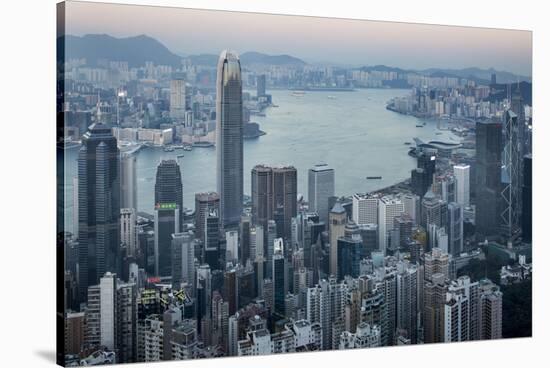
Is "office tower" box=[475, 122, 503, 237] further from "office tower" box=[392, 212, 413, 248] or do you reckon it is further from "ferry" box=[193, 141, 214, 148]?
"ferry" box=[193, 141, 214, 148]

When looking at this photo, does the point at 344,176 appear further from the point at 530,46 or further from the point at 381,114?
the point at 530,46

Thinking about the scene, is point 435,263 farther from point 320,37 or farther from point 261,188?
point 320,37

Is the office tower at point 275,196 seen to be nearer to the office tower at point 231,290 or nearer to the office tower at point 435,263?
the office tower at point 231,290

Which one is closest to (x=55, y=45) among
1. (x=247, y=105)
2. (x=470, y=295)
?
(x=247, y=105)

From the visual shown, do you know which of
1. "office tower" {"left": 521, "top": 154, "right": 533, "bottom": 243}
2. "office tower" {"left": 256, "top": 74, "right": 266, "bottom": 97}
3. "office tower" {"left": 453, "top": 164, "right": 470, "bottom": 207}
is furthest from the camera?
"office tower" {"left": 521, "top": 154, "right": 533, "bottom": 243}

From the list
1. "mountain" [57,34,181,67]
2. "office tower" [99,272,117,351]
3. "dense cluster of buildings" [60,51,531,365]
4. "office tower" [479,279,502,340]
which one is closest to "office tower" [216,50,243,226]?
"dense cluster of buildings" [60,51,531,365]

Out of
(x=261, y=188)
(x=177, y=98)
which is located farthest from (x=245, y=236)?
(x=177, y=98)
